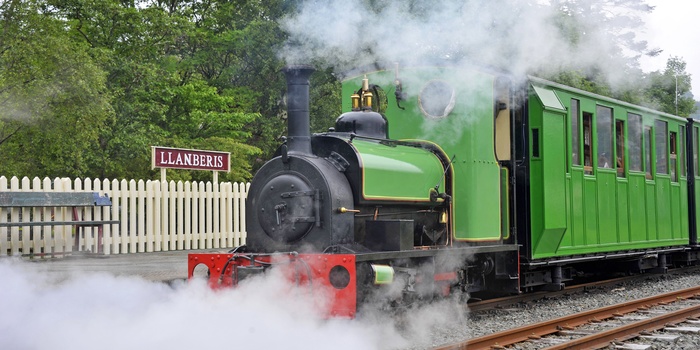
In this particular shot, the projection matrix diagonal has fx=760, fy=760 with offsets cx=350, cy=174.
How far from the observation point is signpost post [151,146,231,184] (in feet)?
45.3

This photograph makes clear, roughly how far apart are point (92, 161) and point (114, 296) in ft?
41.2

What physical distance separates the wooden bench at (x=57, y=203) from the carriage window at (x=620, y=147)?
25.9 ft

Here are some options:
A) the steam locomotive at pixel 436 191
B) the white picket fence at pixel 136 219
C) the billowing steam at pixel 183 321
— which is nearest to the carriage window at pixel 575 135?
the steam locomotive at pixel 436 191

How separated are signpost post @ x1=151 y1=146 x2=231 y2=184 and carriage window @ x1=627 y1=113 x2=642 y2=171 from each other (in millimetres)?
7673

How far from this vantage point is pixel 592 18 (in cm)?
1207

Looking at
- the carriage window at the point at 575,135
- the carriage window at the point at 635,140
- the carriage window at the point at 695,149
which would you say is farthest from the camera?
the carriage window at the point at 695,149

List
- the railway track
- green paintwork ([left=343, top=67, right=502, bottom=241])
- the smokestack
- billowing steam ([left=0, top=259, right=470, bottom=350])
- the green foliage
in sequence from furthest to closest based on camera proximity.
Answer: the green foliage, green paintwork ([left=343, top=67, right=502, bottom=241]), the smokestack, the railway track, billowing steam ([left=0, top=259, right=470, bottom=350])

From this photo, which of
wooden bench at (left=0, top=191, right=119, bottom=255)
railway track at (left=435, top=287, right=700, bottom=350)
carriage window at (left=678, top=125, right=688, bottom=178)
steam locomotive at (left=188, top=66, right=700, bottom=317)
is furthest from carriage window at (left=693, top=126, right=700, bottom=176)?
wooden bench at (left=0, top=191, right=119, bottom=255)

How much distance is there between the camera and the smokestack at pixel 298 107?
7211mm

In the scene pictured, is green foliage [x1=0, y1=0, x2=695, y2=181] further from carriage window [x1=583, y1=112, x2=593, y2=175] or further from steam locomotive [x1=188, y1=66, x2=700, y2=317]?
steam locomotive [x1=188, y1=66, x2=700, y2=317]

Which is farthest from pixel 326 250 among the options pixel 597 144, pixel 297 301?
pixel 597 144

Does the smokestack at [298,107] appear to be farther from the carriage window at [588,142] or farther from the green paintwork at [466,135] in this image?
the carriage window at [588,142]

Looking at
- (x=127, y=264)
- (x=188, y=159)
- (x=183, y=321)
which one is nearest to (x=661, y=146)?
(x=188, y=159)

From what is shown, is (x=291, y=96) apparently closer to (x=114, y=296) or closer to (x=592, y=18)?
(x=114, y=296)
